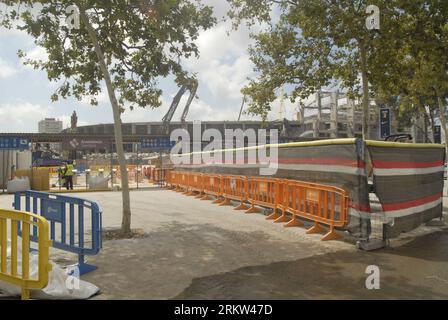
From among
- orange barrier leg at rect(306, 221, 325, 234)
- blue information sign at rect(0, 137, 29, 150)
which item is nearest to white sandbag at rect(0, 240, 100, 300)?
orange barrier leg at rect(306, 221, 325, 234)

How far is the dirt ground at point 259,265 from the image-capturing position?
17.3 feet

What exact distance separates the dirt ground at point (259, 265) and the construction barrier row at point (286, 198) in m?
0.44

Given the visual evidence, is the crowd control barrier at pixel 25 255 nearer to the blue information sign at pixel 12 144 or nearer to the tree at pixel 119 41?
the tree at pixel 119 41

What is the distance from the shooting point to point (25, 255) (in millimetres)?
4996

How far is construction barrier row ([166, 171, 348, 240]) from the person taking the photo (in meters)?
8.31

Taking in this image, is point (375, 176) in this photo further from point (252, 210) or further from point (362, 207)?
point (252, 210)

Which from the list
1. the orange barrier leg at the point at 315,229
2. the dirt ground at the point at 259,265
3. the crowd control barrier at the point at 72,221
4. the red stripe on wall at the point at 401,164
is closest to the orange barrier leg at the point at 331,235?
the dirt ground at the point at 259,265

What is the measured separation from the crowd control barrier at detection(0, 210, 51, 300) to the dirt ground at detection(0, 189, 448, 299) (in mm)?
803

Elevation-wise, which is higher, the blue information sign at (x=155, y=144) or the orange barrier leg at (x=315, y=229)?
the blue information sign at (x=155, y=144)

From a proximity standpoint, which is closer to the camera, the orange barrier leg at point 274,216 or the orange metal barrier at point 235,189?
the orange barrier leg at point 274,216

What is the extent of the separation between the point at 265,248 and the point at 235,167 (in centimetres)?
664

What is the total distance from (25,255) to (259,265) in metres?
3.41

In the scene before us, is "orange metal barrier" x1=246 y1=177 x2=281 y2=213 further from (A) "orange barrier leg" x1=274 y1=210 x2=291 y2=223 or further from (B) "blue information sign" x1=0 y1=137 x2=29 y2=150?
(B) "blue information sign" x1=0 y1=137 x2=29 y2=150
